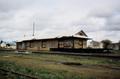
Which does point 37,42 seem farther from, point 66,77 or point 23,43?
point 66,77

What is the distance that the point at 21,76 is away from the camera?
1138 cm

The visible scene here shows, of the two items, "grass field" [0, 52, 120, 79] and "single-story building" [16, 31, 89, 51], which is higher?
"single-story building" [16, 31, 89, 51]

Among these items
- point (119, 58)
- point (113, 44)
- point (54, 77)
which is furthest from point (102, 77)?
point (113, 44)

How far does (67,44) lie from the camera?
44.6 meters

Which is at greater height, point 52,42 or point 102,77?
point 52,42

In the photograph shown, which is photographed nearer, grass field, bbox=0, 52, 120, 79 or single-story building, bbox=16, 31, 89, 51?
grass field, bbox=0, 52, 120, 79

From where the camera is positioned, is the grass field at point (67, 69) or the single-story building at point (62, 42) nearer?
the grass field at point (67, 69)

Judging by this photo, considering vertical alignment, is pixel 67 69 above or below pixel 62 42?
below

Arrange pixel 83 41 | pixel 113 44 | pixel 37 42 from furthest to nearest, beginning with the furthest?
1. pixel 113 44
2. pixel 37 42
3. pixel 83 41

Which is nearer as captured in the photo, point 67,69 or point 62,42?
point 67,69

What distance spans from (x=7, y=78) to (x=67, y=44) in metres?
33.7

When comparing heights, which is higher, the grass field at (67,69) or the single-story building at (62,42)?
the single-story building at (62,42)

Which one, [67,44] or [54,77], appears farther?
[67,44]

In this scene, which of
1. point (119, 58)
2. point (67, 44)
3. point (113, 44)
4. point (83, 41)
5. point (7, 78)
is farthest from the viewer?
point (113, 44)
